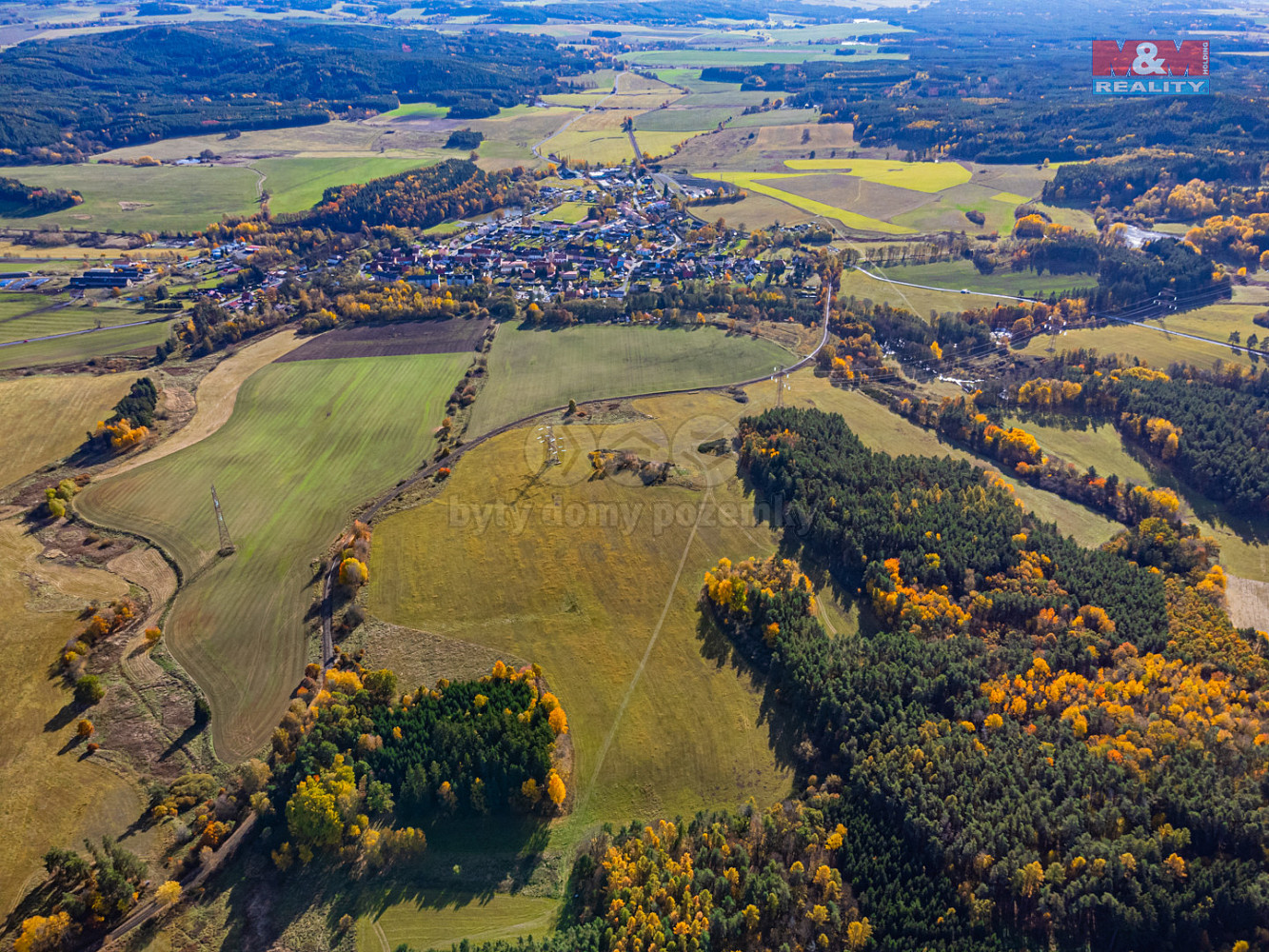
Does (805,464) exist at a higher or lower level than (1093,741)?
higher

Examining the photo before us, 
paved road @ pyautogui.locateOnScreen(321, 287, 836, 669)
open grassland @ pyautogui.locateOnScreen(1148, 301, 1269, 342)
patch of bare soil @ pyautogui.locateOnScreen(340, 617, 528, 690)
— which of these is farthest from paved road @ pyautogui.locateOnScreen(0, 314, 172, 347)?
open grassland @ pyautogui.locateOnScreen(1148, 301, 1269, 342)

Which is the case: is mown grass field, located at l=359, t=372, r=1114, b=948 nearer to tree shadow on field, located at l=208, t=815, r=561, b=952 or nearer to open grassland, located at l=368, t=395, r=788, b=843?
open grassland, located at l=368, t=395, r=788, b=843

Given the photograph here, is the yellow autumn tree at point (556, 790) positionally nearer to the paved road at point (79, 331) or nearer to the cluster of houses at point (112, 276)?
the paved road at point (79, 331)

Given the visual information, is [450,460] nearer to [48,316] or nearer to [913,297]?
[48,316]

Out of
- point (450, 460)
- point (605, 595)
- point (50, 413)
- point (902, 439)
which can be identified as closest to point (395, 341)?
point (450, 460)

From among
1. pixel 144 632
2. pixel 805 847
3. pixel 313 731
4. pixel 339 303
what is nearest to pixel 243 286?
pixel 339 303

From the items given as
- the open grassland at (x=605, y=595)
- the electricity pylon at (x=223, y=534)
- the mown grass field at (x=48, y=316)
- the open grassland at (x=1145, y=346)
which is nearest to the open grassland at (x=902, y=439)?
the open grassland at (x=605, y=595)

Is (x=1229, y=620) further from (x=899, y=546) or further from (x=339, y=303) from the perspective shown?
(x=339, y=303)
